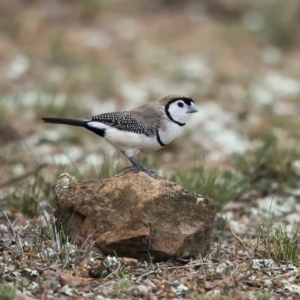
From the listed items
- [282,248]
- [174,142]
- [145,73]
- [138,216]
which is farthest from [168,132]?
[145,73]

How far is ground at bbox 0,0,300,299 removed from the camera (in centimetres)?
408

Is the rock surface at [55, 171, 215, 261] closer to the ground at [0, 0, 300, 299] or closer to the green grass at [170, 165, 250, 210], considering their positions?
the ground at [0, 0, 300, 299]

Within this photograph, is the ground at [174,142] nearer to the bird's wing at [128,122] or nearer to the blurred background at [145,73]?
the blurred background at [145,73]

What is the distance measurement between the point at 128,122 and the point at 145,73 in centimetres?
601

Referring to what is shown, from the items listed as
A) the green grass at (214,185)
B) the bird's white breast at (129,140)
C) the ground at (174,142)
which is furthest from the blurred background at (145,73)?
the bird's white breast at (129,140)

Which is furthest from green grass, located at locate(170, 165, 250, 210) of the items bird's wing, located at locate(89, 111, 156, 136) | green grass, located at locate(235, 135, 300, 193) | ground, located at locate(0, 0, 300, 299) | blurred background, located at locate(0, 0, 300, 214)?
bird's wing, located at locate(89, 111, 156, 136)

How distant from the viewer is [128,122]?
4.66m

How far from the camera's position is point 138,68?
1076 cm

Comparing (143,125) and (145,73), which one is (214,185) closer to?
(143,125)

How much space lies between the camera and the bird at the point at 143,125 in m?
4.63

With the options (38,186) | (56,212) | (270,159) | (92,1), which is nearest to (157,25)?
(92,1)

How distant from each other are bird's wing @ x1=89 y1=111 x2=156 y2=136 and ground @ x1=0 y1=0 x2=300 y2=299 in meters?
0.63

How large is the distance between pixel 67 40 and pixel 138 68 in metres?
1.39

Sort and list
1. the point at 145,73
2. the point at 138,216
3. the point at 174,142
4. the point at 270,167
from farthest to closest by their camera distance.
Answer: the point at 145,73
the point at 174,142
the point at 270,167
the point at 138,216
